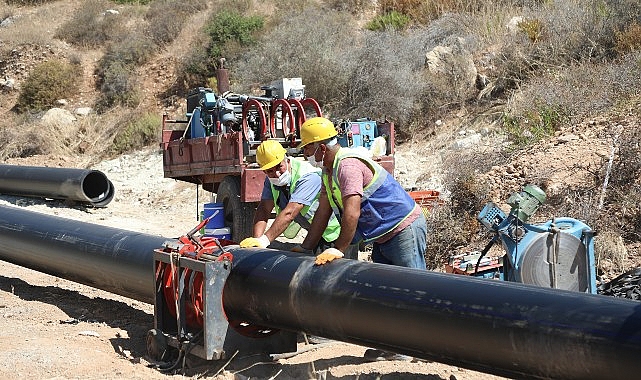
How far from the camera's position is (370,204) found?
572 centimetres

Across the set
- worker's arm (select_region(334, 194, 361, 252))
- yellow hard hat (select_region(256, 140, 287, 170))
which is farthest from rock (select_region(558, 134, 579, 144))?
worker's arm (select_region(334, 194, 361, 252))

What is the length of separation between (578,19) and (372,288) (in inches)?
575

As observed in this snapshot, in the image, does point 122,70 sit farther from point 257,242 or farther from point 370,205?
point 370,205

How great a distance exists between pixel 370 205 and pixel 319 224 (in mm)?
398

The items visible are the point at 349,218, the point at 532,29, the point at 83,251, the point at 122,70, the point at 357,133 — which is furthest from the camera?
the point at 122,70

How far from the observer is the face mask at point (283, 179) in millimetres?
6496

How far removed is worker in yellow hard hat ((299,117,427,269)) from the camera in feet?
18.5

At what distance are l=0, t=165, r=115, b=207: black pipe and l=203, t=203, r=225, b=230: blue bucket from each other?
614 centimetres

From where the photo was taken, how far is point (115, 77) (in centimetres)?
2902

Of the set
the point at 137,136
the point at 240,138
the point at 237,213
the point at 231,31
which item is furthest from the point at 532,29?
the point at 231,31

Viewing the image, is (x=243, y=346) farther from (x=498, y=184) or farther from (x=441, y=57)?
(x=441, y=57)

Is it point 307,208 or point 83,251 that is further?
point 83,251

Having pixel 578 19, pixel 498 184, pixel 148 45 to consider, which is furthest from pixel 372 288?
pixel 148 45

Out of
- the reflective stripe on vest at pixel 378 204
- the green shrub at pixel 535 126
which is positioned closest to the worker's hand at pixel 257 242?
the reflective stripe on vest at pixel 378 204
